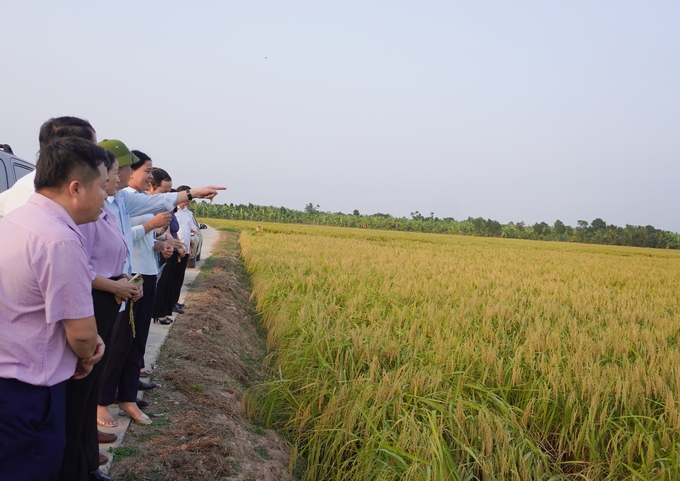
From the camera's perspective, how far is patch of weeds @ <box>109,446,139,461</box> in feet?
9.63

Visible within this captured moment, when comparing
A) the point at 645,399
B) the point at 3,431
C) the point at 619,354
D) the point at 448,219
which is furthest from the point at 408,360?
the point at 448,219

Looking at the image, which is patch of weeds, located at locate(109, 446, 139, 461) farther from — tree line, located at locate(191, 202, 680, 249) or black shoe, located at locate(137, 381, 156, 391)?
tree line, located at locate(191, 202, 680, 249)

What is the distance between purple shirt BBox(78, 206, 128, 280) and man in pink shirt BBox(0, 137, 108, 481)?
2.00 ft

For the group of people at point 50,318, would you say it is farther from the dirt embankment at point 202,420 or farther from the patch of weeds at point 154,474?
the dirt embankment at point 202,420

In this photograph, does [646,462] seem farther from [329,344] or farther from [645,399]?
[329,344]

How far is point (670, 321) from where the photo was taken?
6.74 meters

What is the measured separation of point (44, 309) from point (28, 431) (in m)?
0.39

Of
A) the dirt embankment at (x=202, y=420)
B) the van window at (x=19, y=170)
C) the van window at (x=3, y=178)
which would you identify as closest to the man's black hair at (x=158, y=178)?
the van window at (x=19, y=170)

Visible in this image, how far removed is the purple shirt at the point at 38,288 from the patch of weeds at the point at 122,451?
1.28 m

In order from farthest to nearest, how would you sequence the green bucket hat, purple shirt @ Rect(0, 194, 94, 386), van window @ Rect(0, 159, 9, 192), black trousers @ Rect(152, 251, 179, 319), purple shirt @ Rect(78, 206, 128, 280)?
black trousers @ Rect(152, 251, 179, 319) → van window @ Rect(0, 159, 9, 192) → the green bucket hat → purple shirt @ Rect(78, 206, 128, 280) → purple shirt @ Rect(0, 194, 94, 386)

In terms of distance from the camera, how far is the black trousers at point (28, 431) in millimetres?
1779

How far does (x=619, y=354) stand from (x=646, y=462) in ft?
6.34

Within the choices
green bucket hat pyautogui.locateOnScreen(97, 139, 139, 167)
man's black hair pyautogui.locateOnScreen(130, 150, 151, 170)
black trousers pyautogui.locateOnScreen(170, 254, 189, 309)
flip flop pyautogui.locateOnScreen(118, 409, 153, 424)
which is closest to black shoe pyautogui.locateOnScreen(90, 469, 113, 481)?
flip flop pyautogui.locateOnScreen(118, 409, 153, 424)

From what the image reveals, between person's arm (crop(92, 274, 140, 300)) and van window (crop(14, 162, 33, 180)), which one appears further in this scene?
van window (crop(14, 162, 33, 180))
